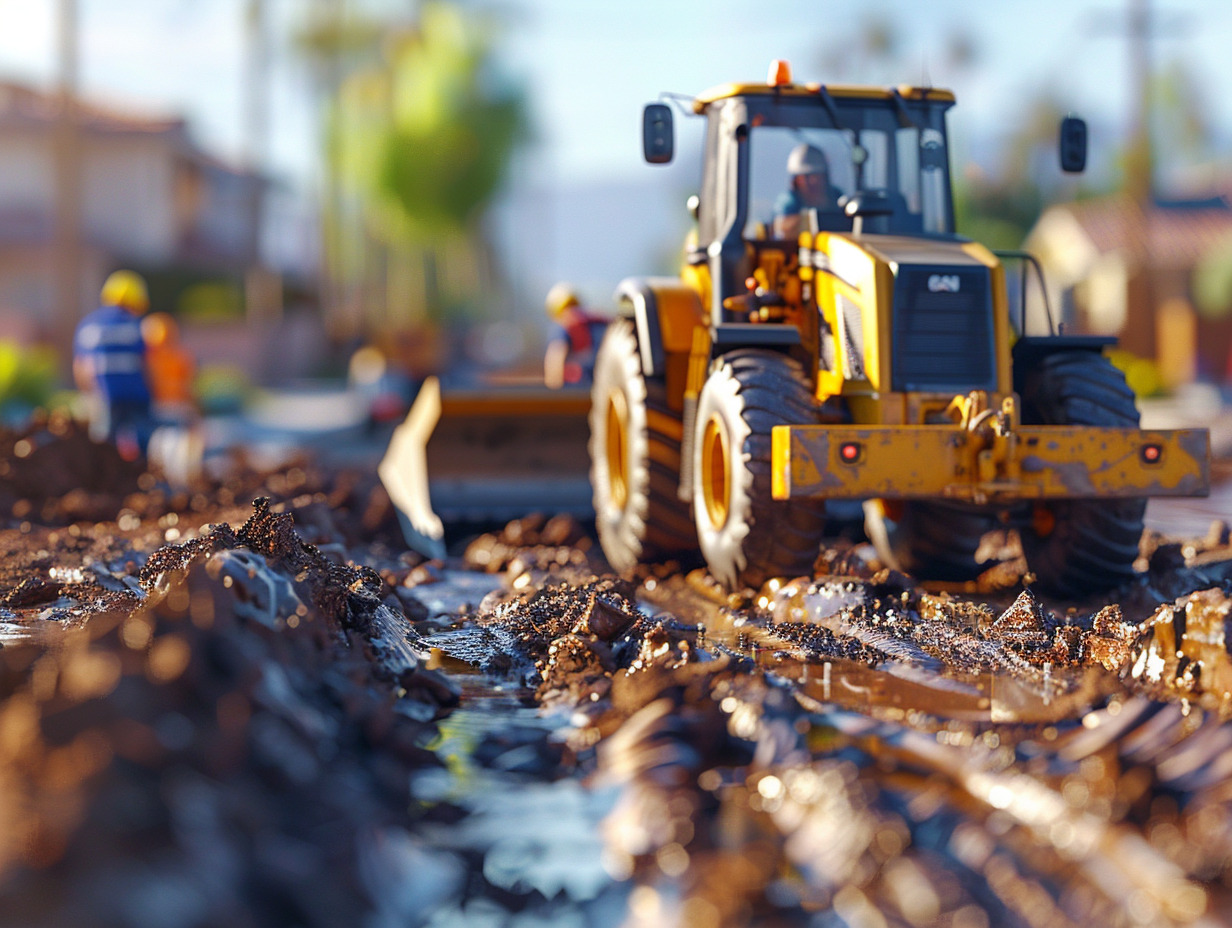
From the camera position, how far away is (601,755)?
4.91 metres

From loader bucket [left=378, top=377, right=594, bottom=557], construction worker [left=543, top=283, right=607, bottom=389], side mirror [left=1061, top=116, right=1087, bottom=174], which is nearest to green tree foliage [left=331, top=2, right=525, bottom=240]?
construction worker [left=543, top=283, right=607, bottom=389]

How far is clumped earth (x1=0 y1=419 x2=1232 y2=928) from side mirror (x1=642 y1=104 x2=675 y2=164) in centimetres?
250

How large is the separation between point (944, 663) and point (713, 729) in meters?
1.86

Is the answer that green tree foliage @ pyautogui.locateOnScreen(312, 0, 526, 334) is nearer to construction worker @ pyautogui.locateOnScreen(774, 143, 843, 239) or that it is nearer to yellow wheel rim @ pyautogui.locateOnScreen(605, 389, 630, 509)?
yellow wheel rim @ pyautogui.locateOnScreen(605, 389, 630, 509)

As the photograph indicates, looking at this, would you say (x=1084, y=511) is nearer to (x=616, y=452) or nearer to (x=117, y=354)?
(x=616, y=452)

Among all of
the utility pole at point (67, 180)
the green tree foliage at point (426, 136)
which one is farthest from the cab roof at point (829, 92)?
the green tree foliage at point (426, 136)

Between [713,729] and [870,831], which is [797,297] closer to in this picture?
[713,729]

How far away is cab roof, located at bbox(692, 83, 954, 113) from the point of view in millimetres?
8406

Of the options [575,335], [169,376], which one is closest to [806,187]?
[575,335]

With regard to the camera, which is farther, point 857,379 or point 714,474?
point 714,474

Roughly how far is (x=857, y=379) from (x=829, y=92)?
189cm

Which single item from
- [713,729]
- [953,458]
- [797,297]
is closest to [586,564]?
[797,297]

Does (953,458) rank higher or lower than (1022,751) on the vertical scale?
Result: higher

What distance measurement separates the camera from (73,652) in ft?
14.4
